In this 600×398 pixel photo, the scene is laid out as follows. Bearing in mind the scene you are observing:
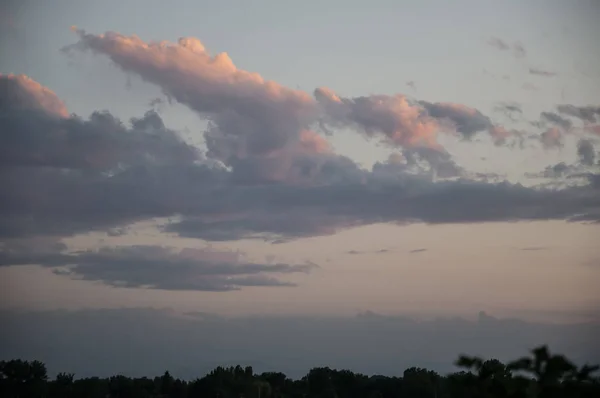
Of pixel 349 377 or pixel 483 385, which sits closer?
pixel 483 385

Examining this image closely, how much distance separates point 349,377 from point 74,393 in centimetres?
4118

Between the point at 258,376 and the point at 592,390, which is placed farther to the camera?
the point at 258,376

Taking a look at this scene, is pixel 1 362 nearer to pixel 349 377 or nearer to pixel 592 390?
pixel 349 377

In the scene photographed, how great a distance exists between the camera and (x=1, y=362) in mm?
114750

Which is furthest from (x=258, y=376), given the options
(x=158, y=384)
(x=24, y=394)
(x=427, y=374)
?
(x=24, y=394)

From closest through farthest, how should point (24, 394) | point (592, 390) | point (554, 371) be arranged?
1. point (592, 390)
2. point (554, 371)
3. point (24, 394)

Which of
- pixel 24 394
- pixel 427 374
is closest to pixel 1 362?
pixel 24 394

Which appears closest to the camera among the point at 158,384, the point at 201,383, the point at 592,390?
the point at 592,390

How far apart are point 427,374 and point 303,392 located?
19.5 meters

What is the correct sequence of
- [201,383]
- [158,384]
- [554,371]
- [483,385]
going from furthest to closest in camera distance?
1. [158,384]
2. [201,383]
3. [483,385]
4. [554,371]

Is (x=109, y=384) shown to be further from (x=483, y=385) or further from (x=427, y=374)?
(x=483, y=385)

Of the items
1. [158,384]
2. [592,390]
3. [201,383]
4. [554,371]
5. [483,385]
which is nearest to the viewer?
[592,390]

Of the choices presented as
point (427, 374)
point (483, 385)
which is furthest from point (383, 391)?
point (483, 385)

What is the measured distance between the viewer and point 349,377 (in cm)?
12450
